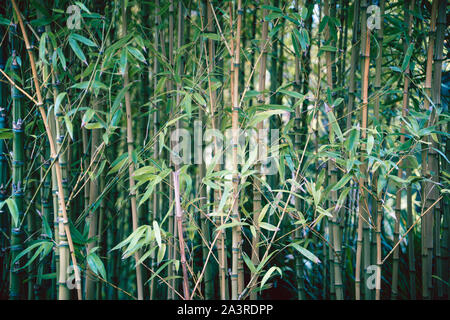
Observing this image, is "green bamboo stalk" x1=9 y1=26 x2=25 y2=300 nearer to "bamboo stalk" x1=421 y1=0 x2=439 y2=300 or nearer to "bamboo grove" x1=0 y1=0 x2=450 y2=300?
"bamboo grove" x1=0 y1=0 x2=450 y2=300

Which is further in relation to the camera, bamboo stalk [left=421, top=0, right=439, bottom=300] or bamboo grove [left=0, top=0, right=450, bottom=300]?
bamboo stalk [left=421, top=0, right=439, bottom=300]

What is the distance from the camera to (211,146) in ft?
5.13

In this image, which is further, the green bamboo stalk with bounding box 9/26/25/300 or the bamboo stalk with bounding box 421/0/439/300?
the bamboo stalk with bounding box 421/0/439/300

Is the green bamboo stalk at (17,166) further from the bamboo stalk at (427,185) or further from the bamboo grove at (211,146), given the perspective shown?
the bamboo stalk at (427,185)

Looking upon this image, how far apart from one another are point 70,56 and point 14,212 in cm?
58

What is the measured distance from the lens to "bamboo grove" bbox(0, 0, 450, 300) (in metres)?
1.08

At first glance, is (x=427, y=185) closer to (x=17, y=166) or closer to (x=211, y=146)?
(x=211, y=146)

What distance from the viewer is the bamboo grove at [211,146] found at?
3.54 feet

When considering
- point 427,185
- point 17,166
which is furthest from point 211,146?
point 427,185

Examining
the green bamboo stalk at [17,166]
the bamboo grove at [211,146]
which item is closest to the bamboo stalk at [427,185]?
the bamboo grove at [211,146]

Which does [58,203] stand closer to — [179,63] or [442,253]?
[179,63]

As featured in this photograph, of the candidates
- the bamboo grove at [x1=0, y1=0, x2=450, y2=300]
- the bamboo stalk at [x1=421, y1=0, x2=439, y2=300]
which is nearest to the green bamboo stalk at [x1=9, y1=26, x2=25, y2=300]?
the bamboo grove at [x1=0, y1=0, x2=450, y2=300]

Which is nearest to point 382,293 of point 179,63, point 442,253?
point 442,253

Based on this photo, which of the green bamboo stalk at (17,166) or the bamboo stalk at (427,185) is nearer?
the green bamboo stalk at (17,166)
